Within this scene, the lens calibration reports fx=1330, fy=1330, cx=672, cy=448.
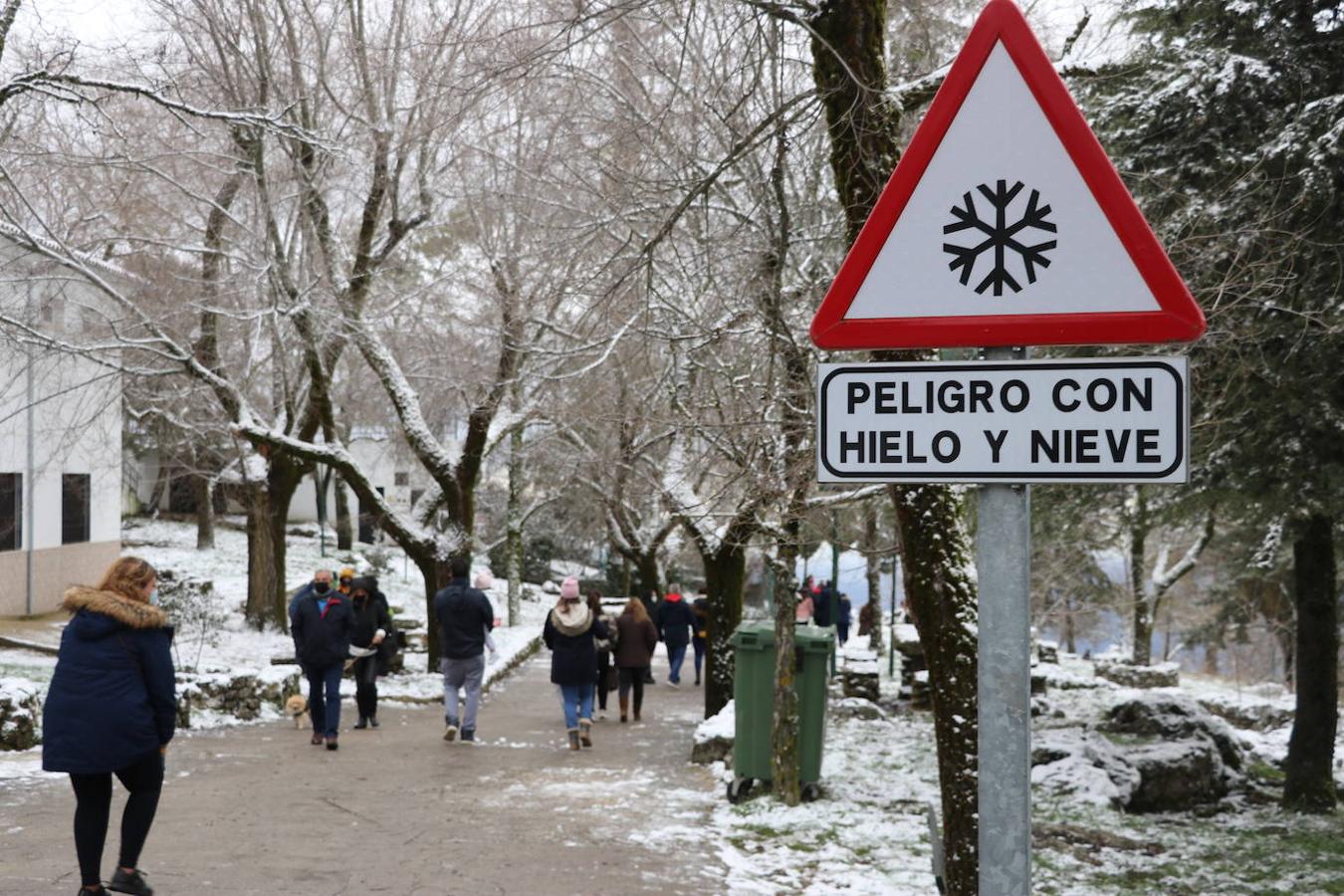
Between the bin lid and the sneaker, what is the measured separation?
18.4ft

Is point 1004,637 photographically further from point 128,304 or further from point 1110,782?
point 128,304

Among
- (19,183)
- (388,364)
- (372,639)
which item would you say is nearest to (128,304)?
(19,183)

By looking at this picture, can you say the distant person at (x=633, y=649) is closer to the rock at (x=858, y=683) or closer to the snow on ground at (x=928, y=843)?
the rock at (x=858, y=683)

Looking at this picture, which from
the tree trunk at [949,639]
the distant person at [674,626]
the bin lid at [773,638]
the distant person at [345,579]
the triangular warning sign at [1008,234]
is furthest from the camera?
the distant person at [674,626]

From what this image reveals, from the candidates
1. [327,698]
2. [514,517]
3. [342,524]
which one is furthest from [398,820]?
[342,524]

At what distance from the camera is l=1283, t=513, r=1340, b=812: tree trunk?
485 inches

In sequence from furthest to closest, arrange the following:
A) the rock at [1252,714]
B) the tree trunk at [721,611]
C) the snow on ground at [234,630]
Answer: the rock at [1252,714], the tree trunk at [721,611], the snow on ground at [234,630]

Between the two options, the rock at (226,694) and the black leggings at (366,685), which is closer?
the rock at (226,694)

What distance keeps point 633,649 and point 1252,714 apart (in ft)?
32.2

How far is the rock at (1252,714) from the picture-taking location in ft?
63.4

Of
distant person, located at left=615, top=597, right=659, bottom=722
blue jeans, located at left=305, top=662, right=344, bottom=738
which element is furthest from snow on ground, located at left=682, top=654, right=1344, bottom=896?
distant person, located at left=615, top=597, right=659, bottom=722

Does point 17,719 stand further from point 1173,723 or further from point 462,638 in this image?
point 1173,723

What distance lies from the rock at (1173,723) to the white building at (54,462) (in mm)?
15955

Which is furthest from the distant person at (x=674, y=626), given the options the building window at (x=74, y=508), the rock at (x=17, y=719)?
the building window at (x=74, y=508)
